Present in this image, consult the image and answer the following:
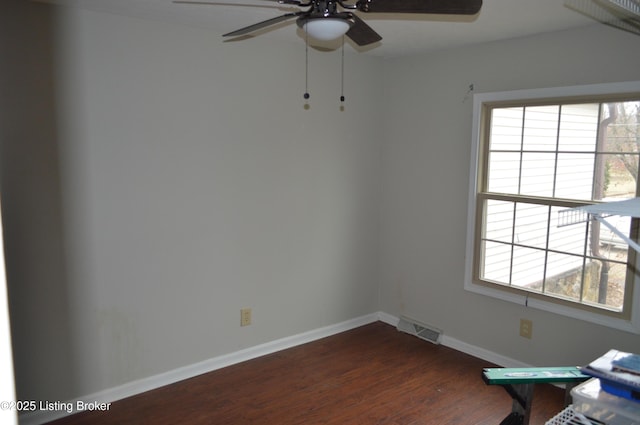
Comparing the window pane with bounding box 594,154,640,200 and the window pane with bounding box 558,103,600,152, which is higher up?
the window pane with bounding box 558,103,600,152

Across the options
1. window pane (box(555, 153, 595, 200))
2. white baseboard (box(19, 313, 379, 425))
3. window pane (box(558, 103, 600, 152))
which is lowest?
white baseboard (box(19, 313, 379, 425))

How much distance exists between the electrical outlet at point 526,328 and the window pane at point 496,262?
0.30 m

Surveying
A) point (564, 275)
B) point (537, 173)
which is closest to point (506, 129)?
point (537, 173)

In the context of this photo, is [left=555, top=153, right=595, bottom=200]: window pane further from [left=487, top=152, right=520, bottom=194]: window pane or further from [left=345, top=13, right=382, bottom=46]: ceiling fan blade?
[left=345, top=13, right=382, bottom=46]: ceiling fan blade

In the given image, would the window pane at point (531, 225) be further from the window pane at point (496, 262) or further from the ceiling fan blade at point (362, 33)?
the ceiling fan blade at point (362, 33)

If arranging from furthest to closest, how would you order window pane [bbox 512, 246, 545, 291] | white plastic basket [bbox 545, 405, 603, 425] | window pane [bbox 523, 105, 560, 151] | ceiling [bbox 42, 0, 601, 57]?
window pane [bbox 512, 246, 545, 291] → window pane [bbox 523, 105, 560, 151] → ceiling [bbox 42, 0, 601, 57] → white plastic basket [bbox 545, 405, 603, 425]

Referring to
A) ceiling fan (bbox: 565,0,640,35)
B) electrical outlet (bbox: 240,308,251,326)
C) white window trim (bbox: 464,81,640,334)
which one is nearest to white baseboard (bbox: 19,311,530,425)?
electrical outlet (bbox: 240,308,251,326)

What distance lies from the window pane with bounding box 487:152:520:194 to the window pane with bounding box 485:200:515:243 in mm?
108

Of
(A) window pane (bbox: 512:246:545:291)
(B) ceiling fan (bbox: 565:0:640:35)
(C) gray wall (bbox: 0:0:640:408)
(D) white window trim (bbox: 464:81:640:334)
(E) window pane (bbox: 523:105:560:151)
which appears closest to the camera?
(B) ceiling fan (bbox: 565:0:640:35)

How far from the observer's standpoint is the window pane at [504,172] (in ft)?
10.7

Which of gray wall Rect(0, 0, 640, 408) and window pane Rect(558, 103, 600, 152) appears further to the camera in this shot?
window pane Rect(558, 103, 600, 152)

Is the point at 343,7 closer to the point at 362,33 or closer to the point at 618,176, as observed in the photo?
the point at 362,33

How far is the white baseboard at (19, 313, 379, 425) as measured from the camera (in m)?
2.60

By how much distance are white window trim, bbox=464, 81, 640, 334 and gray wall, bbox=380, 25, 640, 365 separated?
0.05 metres
